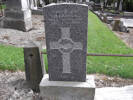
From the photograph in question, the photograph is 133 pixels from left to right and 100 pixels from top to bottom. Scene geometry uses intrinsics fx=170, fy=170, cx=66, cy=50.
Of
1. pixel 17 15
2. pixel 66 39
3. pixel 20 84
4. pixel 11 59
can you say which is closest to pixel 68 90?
pixel 66 39

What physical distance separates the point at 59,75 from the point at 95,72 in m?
2.00

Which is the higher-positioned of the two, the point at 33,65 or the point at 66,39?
the point at 66,39

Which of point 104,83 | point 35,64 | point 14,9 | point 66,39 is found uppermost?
point 14,9

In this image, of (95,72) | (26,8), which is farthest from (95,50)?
(26,8)

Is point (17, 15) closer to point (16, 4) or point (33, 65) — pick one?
point (16, 4)

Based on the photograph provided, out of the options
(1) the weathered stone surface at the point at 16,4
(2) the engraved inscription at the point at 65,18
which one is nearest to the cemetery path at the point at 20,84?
(2) the engraved inscription at the point at 65,18

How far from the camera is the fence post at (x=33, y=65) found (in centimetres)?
350

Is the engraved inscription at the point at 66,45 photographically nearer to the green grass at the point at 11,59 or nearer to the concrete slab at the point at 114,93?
the concrete slab at the point at 114,93

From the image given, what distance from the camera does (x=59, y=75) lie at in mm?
3148

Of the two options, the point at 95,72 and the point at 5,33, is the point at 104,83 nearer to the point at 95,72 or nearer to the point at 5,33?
the point at 95,72

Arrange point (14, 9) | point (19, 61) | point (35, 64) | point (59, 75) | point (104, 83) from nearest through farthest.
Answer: point (59, 75) → point (35, 64) → point (104, 83) → point (19, 61) → point (14, 9)

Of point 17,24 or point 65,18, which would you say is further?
point 17,24

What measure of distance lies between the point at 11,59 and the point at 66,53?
3.03 metres

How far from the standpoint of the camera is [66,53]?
2.98 metres
